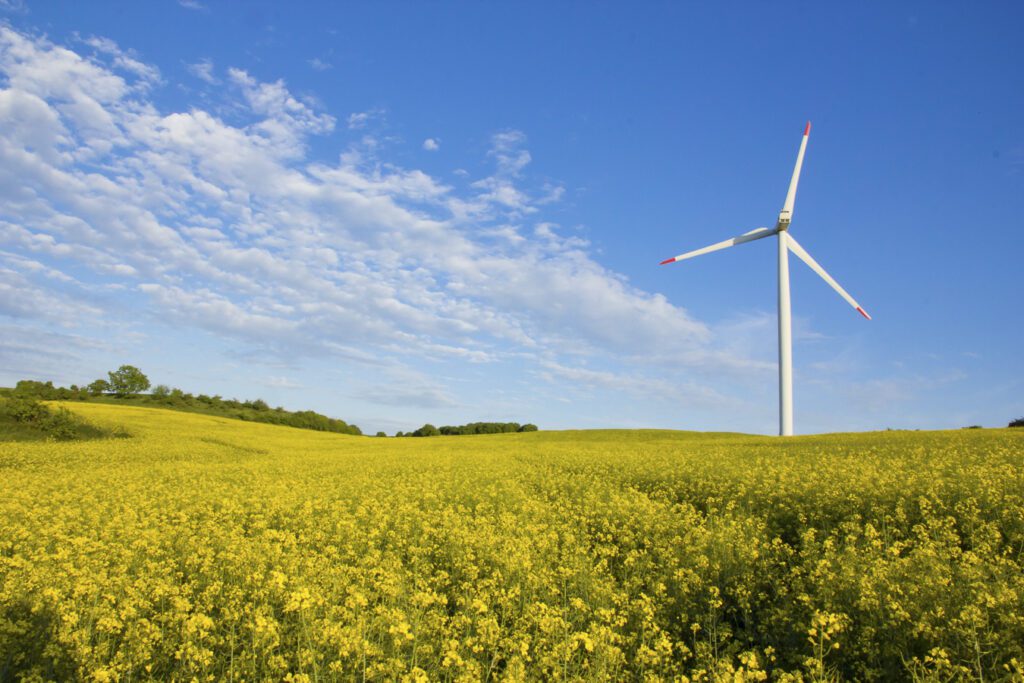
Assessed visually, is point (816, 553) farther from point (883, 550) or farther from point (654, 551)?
point (654, 551)

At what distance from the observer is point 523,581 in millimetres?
9273

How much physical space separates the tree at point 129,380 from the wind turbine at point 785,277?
98.7 m

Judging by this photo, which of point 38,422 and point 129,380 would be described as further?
point 129,380

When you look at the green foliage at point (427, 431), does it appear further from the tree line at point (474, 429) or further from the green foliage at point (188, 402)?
the green foliage at point (188, 402)

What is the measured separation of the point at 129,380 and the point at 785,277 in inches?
4215

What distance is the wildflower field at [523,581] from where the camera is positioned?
6621 millimetres

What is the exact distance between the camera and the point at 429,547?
1134 centimetres

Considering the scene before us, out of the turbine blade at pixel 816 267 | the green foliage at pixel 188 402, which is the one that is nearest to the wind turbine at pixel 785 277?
the turbine blade at pixel 816 267

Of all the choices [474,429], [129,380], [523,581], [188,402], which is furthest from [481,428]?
[523,581]

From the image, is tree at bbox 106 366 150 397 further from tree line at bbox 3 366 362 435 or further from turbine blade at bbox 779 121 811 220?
turbine blade at bbox 779 121 811 220

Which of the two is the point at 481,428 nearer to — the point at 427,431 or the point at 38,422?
the point at 427,431

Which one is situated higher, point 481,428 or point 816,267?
point 816,267

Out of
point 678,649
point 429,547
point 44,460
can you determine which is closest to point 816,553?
point 678,649

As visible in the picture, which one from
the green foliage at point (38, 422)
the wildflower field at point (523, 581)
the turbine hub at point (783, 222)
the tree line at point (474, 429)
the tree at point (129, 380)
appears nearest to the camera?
the wildflower field at point (523, 581)
